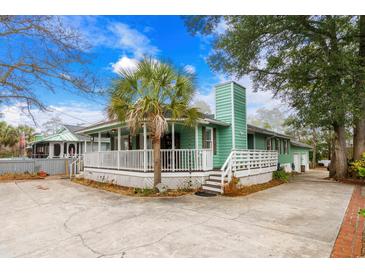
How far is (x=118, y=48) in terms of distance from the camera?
8422 mm

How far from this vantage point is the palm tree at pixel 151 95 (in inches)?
282

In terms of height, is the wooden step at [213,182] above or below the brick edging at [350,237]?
above

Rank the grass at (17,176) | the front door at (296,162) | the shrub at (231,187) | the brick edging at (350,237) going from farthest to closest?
the front door at (296,162)
the grass at (17,176)
the shrub at (231,187)
the brick edging at (350,237)

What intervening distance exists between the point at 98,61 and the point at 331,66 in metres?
10.4

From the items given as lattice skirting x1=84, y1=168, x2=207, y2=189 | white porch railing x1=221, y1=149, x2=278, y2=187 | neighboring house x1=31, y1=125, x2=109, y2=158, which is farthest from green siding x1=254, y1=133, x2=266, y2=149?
neighboring house x1=31, y1=125, x2=109, y2=158

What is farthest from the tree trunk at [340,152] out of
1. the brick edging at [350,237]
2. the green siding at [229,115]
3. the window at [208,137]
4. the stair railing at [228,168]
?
the stair railing at [228,168]

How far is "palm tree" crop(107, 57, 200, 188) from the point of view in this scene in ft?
23.5

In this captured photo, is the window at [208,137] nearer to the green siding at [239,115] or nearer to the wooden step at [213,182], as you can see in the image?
the green siding at [239,115]

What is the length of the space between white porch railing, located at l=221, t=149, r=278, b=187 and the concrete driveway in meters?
1.57

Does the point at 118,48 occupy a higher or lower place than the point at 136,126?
higher

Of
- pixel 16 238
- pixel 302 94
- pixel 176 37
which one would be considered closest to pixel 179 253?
pixel 16 238

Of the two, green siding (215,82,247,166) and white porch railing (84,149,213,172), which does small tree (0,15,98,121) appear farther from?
green siding (215,82,247,166)

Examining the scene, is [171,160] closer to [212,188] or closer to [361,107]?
[212,188]
